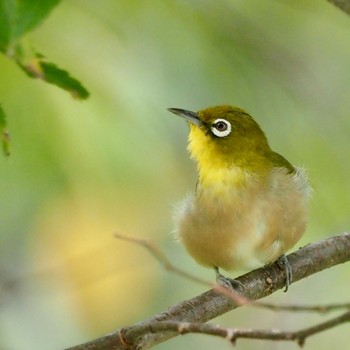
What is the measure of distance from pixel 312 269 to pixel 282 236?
268 millimetres

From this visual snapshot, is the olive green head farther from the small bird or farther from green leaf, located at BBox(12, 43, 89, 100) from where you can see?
green leaf, located at BBox(12, 43, 89, 100)

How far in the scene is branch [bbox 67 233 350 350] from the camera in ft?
11.1

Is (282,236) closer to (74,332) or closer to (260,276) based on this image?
(260,276)

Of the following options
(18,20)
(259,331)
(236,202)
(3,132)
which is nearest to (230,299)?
(236,202)

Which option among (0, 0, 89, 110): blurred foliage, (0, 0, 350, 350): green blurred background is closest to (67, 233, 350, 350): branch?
(0, 0, 350, 350): green blurred background

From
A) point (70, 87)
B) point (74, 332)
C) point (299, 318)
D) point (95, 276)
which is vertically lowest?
point (70, 87)

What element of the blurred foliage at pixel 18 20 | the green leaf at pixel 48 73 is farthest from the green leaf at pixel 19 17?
the green leaf at pixel 48 73

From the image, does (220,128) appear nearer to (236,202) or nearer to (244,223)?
(236,202)

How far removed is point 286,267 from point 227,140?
885 millimetres

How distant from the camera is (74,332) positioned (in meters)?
6.44

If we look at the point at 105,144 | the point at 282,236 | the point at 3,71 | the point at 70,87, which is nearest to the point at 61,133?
the point at 105,144

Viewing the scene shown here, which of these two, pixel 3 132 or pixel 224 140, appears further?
pixel 224 140

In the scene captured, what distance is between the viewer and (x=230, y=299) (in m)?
4.03

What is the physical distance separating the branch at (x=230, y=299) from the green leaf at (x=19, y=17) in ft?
3.96
